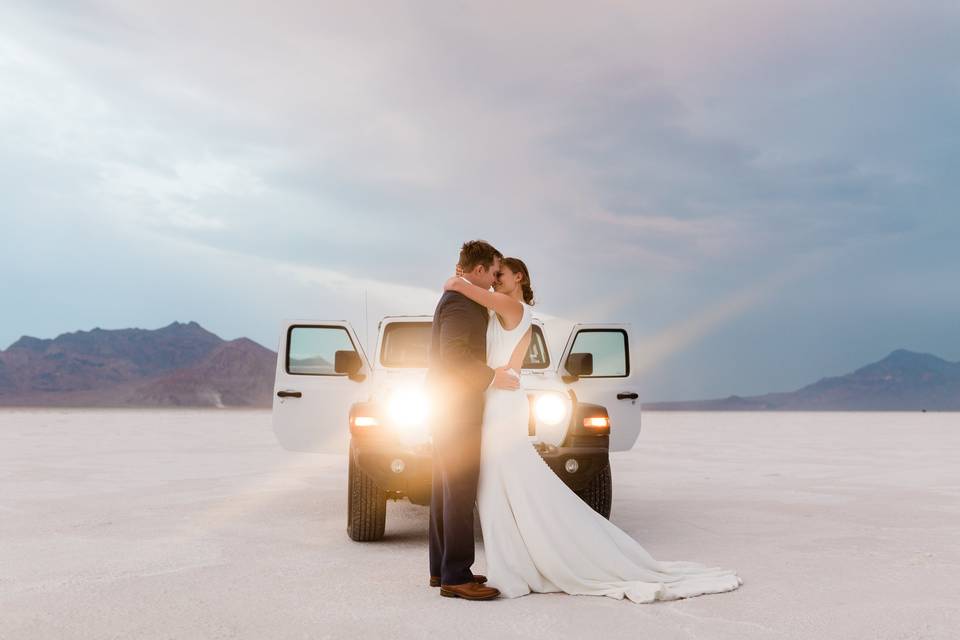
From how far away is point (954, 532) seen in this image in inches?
304

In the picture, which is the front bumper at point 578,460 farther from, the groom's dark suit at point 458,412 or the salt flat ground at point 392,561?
the groom's dark suit at point 458,412

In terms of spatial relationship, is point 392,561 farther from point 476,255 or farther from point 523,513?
point 476,255

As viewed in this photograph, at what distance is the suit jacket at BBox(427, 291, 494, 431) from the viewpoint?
4949mm

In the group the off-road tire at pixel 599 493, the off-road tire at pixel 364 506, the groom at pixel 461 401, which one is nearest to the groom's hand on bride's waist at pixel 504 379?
the groom at pixel 461 401

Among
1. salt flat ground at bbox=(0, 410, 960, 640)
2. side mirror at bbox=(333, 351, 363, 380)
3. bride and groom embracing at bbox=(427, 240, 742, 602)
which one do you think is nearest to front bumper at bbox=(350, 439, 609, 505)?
salt flat ground at bbox=(0, 410, 960, 640)

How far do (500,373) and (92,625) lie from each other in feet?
8.14

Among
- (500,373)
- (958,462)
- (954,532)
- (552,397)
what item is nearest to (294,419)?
(552,397)

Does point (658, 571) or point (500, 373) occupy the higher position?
point (500, 373)

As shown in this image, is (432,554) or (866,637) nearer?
(866,637)

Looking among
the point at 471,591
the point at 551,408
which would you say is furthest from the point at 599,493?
the point at 471,591

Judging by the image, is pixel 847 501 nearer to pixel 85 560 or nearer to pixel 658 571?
pixel 658 571

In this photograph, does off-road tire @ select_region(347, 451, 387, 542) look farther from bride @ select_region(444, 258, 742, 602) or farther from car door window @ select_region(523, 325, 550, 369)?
car door window @ select_region(523, 325, 550, 369)

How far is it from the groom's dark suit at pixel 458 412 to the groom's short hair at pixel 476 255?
182 millimetres

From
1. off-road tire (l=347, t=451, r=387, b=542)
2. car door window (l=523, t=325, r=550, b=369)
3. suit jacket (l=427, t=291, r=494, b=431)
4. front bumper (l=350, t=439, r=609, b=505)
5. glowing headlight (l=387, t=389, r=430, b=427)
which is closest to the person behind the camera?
suit jacket (l=427, t=291, r=494, b=431)
